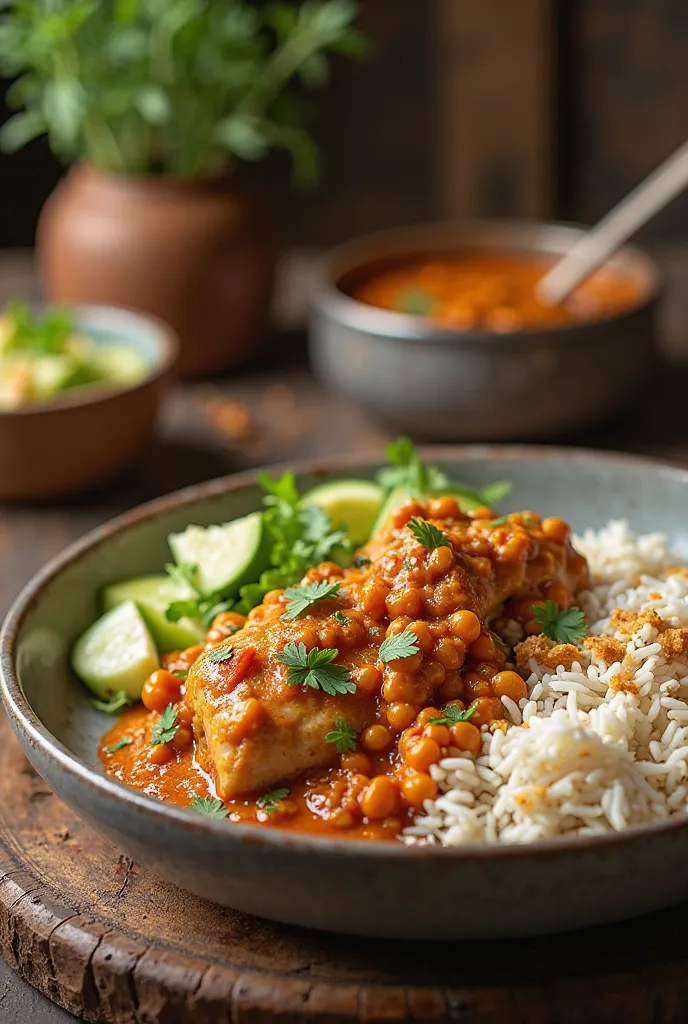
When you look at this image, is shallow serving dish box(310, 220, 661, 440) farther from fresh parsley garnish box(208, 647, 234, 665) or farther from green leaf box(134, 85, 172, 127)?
fresh parsley garnish box(208, 647, 234, 665)

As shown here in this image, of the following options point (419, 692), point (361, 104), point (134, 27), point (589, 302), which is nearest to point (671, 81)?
point (361, 104)

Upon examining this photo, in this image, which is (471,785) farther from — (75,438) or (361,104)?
(361,104)

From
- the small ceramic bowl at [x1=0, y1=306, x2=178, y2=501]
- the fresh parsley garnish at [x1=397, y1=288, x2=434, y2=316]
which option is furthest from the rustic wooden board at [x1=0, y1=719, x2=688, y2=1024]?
the fresh parsley garnish at [x1=397, y1=288, x2=434, y2=316]

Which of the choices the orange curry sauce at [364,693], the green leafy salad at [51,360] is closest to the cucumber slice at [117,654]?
the orange curry sauce at [364,693]

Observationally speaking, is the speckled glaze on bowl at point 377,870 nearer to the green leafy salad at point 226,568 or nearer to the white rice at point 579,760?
the white rice at point 579,760

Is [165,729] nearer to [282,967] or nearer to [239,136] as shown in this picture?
[282,967]
